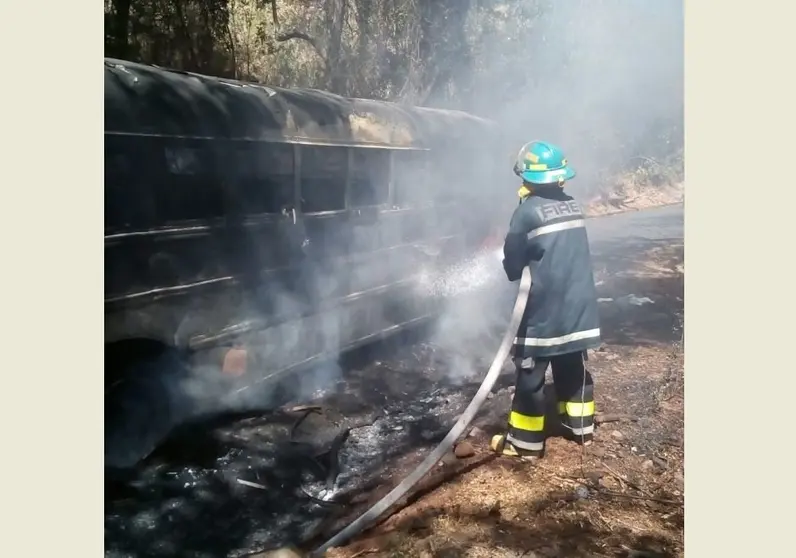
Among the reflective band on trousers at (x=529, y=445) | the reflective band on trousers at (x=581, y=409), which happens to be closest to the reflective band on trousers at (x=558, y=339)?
the reflective band on trousers at (x=581, y=409)

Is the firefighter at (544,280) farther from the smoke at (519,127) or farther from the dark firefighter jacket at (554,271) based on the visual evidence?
the smoke at (519,127)

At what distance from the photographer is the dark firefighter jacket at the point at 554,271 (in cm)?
310

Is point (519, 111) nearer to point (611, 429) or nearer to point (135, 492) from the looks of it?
point (611, 429)

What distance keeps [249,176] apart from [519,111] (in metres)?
2.56

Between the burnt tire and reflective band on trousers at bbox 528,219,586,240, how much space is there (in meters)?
2.24

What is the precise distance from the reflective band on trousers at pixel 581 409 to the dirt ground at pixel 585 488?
0.59 feet

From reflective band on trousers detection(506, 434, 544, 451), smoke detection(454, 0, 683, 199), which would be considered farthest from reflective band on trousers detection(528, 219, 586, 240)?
reflective band on trousers detection(506, 434, 544, 451)

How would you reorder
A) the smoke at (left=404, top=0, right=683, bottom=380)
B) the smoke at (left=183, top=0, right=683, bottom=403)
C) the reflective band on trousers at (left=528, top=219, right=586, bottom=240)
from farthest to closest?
1. the smoke at (left=183, top=0, right=683, bottom=403)
2. the smoke at (left=404, top=0, right=683, bottom=380)
3. the reflective band on trousers at (left=528, top=219, right=586, bottom=240)

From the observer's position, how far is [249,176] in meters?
3.83

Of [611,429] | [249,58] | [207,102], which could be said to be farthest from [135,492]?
[249,58]

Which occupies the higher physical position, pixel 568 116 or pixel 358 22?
pixel 358 22

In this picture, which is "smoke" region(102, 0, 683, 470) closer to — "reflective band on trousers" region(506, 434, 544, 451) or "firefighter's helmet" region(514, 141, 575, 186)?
"firefighter's helmet" region(514, 141, 575, 186)

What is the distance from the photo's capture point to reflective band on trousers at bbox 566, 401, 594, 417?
3.28 metres

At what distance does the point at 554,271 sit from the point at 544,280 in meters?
0.07
